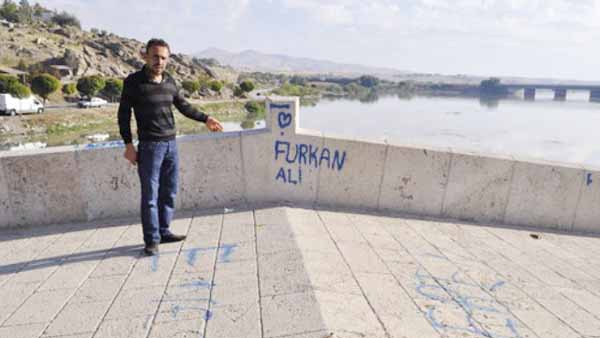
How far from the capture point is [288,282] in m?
2.92

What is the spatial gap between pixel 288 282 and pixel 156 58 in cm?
208

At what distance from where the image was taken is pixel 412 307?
284 cm

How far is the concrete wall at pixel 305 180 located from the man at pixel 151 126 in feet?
3.56

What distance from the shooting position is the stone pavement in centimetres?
255

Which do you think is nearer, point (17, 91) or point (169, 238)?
point (169, 238)

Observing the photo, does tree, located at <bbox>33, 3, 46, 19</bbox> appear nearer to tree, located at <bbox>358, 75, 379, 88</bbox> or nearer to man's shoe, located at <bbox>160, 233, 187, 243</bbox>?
tree, located at <bbox>358, 75, 379, 88</bbox>

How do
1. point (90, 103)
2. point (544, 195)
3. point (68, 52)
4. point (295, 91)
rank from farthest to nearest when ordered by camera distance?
point (295, 91) → point (68, 52) → point (90, 103) → point (544, 195)

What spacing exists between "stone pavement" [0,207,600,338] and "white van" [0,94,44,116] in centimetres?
3916

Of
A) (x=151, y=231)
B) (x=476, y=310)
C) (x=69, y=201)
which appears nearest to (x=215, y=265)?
(x=151, y=231)

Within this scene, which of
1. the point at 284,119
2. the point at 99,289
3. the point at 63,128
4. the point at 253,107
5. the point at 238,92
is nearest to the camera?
the point at 99,289

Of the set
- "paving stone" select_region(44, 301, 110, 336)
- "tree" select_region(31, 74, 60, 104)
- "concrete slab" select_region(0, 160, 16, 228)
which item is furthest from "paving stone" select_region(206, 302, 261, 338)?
"tree" select_region(31, 74, 60, 104)

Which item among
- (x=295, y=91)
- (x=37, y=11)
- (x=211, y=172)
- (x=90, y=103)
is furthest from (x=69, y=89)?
(x=37, y=11)

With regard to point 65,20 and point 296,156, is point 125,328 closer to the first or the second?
point 296,156

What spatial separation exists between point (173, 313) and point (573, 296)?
333cm
